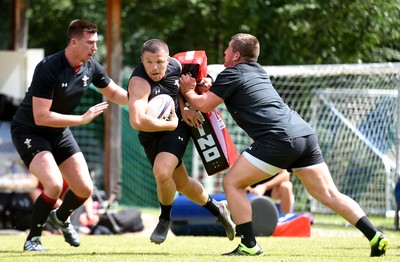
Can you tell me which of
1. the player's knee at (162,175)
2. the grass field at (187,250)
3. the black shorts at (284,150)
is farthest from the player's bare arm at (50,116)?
the black shorts at (284,150)

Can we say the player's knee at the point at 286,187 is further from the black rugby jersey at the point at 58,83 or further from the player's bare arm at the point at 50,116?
the player's bare arm at the point at 50,116

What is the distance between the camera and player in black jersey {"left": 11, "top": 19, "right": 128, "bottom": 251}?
8.05 metres

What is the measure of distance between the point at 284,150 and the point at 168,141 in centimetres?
115

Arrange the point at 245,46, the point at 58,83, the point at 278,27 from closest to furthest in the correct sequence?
1. the point at 245,46
2. the point at 58,83
3. the point at 278,27

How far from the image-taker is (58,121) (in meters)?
8.01

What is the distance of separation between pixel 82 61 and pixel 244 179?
6.38ft

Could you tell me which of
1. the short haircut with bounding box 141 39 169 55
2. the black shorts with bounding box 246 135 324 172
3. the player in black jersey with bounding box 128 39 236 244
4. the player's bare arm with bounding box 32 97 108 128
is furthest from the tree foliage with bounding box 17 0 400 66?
the player's bare arm with bounding box 32 97 108 128

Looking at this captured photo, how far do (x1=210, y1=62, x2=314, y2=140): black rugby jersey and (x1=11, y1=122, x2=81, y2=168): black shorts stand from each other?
5.72ft

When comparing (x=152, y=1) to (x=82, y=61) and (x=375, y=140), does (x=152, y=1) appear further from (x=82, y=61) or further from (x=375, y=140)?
(x=82, y=61)

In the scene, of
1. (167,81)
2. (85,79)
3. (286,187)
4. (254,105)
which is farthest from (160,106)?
(286,187)

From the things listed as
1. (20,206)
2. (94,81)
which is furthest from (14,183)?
(94,81)

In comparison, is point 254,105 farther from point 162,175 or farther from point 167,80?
point 162,175

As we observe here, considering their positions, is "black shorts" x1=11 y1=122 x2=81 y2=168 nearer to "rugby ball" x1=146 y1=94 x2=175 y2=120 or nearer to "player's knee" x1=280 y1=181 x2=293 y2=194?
"rugby ball" x1=146 y1=94 x2=175 y2=120

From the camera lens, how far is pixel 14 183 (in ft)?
47.5
